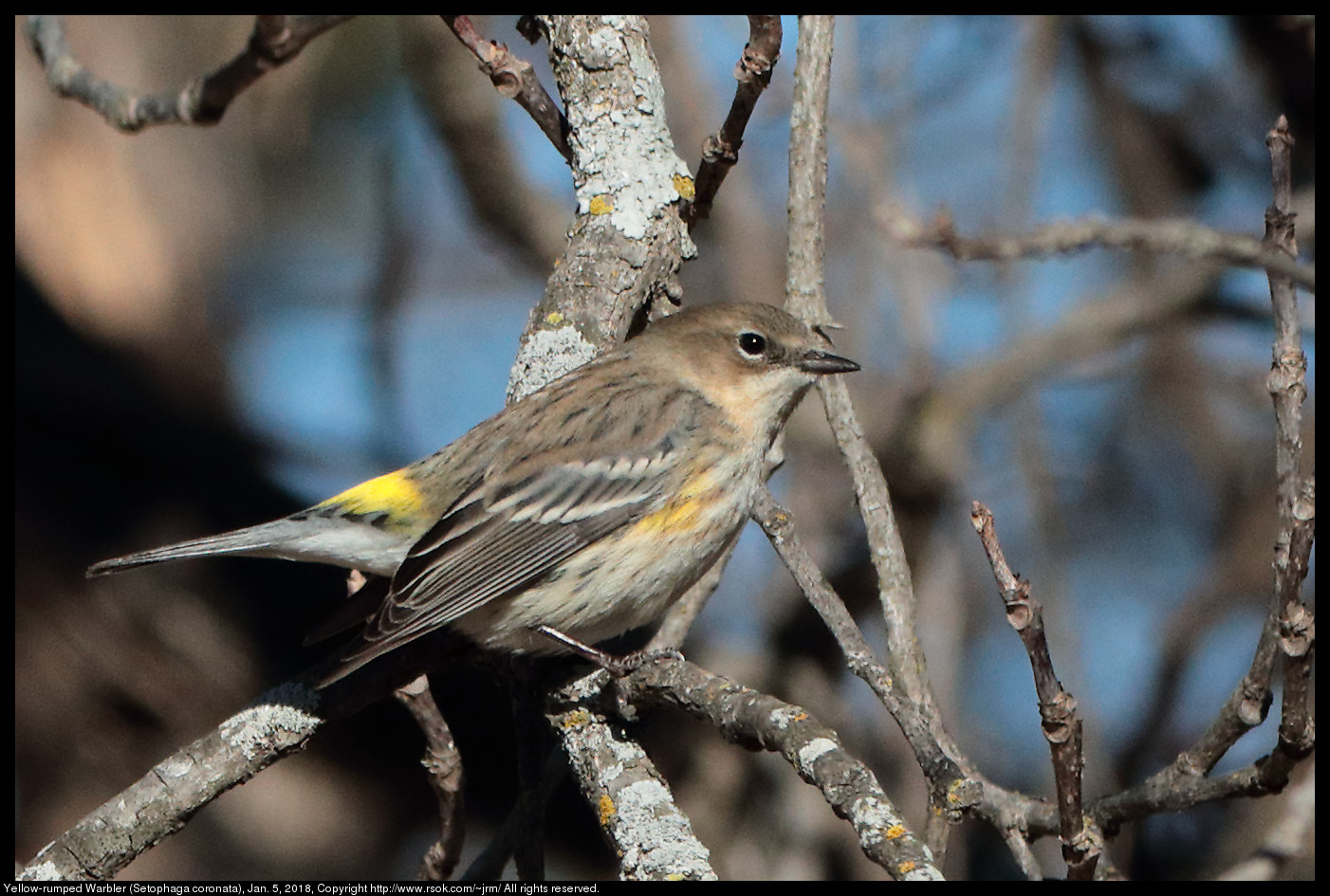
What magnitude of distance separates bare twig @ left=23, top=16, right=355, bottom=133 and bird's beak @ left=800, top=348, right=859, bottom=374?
2.01m

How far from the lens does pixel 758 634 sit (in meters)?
6.25

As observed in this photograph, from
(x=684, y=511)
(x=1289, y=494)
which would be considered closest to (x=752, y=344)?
(x=684, y=511)

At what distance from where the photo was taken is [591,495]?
4.61 metres

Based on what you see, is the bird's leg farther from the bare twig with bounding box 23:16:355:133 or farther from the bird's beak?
the bare twig with bounding box 23:16:355:133

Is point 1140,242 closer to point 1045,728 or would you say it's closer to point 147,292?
point 1045,728

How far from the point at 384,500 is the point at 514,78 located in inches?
61.9

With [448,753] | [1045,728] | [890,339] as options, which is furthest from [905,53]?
[1045,728]

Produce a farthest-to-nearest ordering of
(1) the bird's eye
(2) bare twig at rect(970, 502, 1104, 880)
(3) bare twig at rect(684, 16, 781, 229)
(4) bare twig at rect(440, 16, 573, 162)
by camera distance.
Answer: (1) the bird's eye < (4) bare twig at rect(440, 16, 573, 162) < (3) bare twig at rect(684, 16, 781, 229) < (2) bare twig at rect(970, 502, 1104, 880)

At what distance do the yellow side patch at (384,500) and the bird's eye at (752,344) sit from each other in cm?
135

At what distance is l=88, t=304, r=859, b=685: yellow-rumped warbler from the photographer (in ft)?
14.2

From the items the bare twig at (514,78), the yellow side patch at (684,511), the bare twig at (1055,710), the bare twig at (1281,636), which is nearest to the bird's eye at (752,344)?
the yellow side patch at (684,511)

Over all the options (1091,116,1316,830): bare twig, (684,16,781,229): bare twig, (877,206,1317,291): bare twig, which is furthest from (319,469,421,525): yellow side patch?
(1091,116,1316,830): bare twig

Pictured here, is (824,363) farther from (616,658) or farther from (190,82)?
(190,82)

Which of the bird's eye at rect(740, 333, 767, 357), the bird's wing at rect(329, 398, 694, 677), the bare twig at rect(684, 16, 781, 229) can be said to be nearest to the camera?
the bare twig at rect(684, 16, 781, 229)
